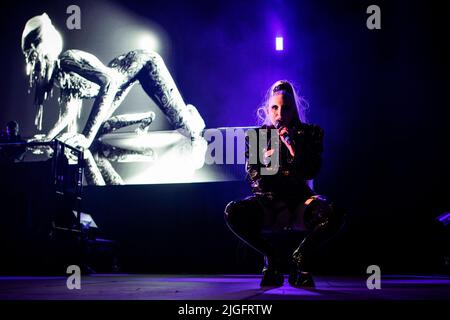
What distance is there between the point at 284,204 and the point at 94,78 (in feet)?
13.0

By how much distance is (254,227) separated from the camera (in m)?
1.82

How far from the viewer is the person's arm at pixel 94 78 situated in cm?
510

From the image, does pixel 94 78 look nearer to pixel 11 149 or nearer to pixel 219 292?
pixel 11 149

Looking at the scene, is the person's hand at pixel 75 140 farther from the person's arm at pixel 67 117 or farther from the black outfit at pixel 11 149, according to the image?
the black outfit at pixel 11 149

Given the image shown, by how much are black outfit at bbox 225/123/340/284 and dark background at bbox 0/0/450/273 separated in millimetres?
2972

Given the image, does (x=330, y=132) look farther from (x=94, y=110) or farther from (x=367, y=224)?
(x=94, y=110)

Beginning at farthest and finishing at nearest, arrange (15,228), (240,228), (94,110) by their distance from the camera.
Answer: (94,110) < (15,228) < (240,228)

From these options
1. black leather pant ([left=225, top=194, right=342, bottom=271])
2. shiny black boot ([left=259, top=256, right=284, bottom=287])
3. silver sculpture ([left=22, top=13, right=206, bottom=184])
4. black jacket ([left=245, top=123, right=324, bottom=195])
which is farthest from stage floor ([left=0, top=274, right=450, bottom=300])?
silver sculpture ([left=22, top=13, right=206, bottom=184])

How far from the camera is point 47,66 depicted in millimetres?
5309

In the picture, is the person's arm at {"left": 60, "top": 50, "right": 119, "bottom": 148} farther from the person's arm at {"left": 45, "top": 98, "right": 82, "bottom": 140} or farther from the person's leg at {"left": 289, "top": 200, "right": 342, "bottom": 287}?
the person's leg at {"left": 289, "top": 200, "right": 342, "bottom": 287}

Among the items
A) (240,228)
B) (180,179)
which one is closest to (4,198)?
(180,179)

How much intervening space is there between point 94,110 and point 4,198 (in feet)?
4.54

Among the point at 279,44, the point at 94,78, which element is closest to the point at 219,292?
the point at 279,44

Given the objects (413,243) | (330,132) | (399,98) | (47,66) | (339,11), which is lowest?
(413,243)
